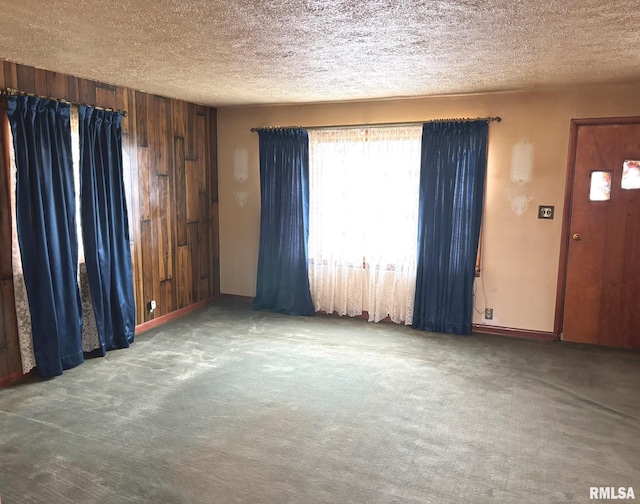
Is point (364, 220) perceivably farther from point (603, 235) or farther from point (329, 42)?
point (329, 42)

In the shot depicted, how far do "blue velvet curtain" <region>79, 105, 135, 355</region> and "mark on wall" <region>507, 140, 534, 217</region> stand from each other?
3.62 meters

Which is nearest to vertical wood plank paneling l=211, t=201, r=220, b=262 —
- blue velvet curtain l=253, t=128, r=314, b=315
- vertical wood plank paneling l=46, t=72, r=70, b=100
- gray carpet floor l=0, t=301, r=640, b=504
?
blue velvet curtain l=253, t=128, r=314, b=315

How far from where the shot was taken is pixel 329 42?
2787 mm

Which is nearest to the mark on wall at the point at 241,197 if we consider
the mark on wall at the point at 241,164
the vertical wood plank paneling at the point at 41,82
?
the mark on wall at the point at 241,164

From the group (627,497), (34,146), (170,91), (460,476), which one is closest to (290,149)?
(170,91)

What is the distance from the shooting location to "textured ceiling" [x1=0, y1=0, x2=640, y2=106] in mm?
2252

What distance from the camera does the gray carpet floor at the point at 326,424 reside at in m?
2.36

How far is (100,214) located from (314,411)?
249 centimetres

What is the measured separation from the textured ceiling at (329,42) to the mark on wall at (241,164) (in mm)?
1414

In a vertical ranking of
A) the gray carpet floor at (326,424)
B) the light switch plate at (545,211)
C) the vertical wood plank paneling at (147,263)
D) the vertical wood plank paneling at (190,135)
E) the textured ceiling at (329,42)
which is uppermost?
the textured ceiling at (329,42)

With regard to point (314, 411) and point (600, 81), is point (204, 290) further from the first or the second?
point (600, 81)

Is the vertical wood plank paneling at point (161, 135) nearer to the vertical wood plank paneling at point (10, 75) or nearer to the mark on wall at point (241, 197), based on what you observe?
the mark on wall at point (241, 197)

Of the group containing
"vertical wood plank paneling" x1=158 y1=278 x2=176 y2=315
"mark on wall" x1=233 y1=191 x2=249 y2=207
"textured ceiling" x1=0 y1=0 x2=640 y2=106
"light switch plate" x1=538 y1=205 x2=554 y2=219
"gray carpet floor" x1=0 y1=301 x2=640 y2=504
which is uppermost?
"textured ceiling" x1=0 y1=0 x2=640 y2=106

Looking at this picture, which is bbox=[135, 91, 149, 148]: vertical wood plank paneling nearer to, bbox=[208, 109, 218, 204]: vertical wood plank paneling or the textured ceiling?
the textured ceiling
